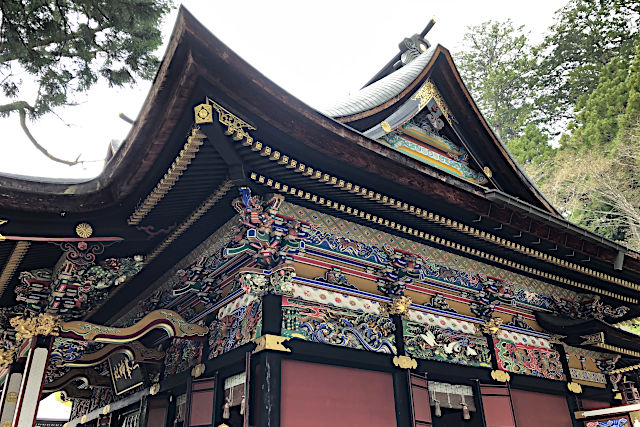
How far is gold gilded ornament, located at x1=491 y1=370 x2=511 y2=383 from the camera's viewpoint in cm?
660

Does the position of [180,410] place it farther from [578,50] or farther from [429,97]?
[578,50]

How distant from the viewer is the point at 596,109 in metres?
20.3

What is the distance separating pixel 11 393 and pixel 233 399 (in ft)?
9.06

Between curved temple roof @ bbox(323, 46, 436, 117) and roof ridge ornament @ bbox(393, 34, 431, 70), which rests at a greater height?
roof ridge ornament @ bbox(393, 34, 431, 70)

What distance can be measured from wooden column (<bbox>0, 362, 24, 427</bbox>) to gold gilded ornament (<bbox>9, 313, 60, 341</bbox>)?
1.95 feet

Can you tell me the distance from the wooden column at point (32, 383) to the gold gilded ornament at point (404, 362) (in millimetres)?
4165

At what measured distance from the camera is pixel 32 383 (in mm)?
5344

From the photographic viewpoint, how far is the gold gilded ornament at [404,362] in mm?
5684

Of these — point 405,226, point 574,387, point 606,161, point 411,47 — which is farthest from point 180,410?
point 606,161

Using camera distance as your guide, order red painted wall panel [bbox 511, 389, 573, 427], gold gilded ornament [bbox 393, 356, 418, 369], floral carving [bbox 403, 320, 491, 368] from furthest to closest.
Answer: red painted wall panel [bbox 511, 389, 573, 427]
floral carving [bbox 403, 320, 491, 368]
gold gilded ornament [bbox 393, 356, 418, 369]

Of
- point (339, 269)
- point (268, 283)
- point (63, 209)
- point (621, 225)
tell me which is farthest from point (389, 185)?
point (621, 225)

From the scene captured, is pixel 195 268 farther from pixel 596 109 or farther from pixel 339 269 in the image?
pixel 596 109

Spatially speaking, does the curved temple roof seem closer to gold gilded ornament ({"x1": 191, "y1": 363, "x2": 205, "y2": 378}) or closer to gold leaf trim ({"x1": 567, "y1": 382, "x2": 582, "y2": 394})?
gold gilded ornament ({"x1": 191, "y1": 363, "x2": 205, "y2": 378})

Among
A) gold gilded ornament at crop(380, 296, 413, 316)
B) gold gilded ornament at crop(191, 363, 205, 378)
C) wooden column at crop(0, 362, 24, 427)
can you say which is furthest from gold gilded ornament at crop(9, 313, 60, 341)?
gold gilded ornament at crop(380, 296, 413, 316)
